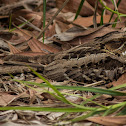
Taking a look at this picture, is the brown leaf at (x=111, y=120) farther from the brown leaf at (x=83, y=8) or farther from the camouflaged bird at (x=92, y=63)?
the brown leaf at (x=83, y=8)

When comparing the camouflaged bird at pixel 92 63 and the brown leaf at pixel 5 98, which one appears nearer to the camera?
the brown leaf at pixel 5 98

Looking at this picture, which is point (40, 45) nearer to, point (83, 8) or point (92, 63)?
point (92, 63)

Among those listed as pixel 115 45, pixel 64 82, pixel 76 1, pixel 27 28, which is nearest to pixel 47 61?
pixel 64 82

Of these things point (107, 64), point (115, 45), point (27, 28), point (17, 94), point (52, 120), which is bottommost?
point (52, 120)

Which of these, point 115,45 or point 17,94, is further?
point 115,45

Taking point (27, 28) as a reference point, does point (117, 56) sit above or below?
below

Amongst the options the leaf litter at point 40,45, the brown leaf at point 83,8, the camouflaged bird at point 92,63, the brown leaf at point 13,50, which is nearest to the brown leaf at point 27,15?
the leaf litter at point 40,45

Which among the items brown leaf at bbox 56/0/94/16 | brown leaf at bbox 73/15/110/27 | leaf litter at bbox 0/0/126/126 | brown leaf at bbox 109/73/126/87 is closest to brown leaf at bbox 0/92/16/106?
leaf litter at bbox 0/0/126/126

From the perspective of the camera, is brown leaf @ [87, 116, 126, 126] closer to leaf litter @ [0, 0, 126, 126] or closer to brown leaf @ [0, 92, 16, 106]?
leaf litter @ [0, 0, 126, 126]

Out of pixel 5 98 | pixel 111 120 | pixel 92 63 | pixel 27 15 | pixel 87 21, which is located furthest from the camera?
pixel 27 15

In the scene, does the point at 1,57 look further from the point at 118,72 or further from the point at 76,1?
the point at 76,1

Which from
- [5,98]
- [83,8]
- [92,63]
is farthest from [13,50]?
→ [83,8]
